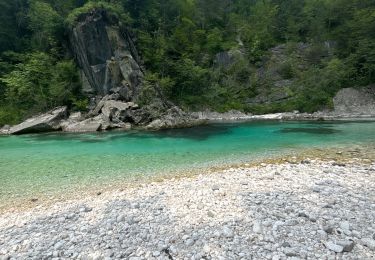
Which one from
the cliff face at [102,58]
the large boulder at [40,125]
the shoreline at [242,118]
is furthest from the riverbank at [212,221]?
the cliff face at [102,58]

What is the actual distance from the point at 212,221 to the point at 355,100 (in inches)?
1593

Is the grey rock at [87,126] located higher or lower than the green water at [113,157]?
higher

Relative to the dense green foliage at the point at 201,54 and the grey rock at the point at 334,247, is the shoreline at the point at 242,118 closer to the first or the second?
the dense green foliage at the point at 201,54

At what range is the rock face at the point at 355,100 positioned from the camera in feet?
117

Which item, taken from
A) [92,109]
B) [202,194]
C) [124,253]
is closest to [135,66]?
[92,109]

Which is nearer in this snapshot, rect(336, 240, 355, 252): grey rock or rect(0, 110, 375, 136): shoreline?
rect(336, 240, 355, 252): grey rock

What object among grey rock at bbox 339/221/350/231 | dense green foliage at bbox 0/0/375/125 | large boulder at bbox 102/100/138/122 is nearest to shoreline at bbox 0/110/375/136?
dense green foliage at bbox 0/0/375/125

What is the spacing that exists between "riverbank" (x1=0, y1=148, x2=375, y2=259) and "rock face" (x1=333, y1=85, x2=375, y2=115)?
103 feet

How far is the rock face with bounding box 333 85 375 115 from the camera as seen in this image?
117ft

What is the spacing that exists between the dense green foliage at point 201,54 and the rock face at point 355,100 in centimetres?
132

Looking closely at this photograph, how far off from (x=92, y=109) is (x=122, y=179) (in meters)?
26.3

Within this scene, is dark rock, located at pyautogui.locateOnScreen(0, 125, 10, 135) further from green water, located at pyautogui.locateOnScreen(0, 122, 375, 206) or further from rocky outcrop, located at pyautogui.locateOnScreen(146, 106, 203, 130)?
rocky outcrop, located at pyautogui.locateOnScreen(146, 106, 203, 130)

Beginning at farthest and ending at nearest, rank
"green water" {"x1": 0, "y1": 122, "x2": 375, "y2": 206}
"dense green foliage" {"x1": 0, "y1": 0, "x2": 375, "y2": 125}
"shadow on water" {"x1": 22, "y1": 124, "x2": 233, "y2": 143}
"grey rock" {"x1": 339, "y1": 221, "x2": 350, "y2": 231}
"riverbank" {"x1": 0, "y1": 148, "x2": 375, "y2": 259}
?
1. "dense green foliage" {"x1": 0, "y1": 0, "x2": 375, "y2": 125}
2. "shadow on water" {"x1": 22, "y1": 124, "x2": 233, "y2": 143}
3. "green water" {"x1": 0, "y1": 122, "x2": 375, "y2": 206}
4. "grey rock" {"x1": 339, "y1": 221, "x2": 350, "y2": 231}
5. "riverbank" {"x1": 0, "y1": 148, "x2": 375, "y2": 259}

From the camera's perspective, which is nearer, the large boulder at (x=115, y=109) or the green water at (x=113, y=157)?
the green water at (x=113, y=157)
